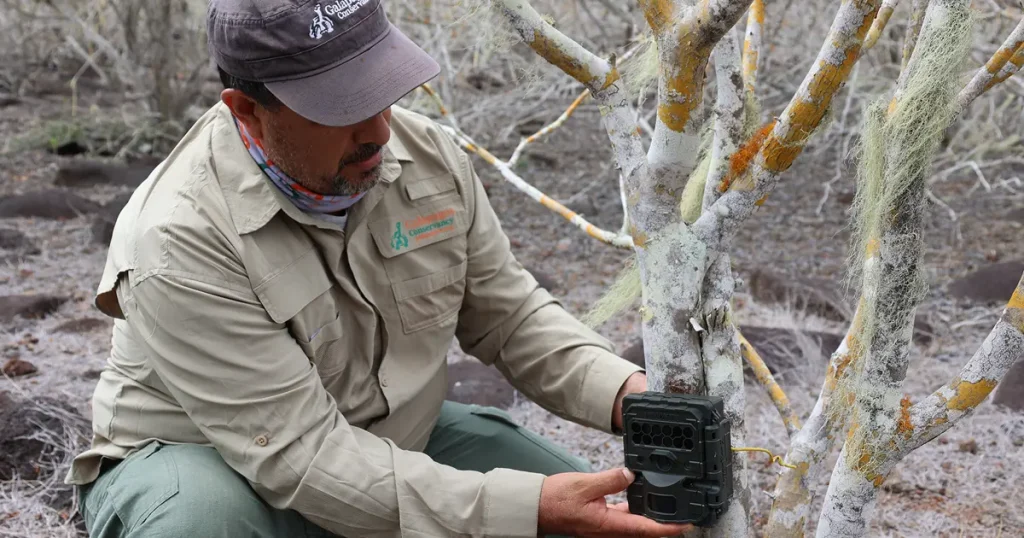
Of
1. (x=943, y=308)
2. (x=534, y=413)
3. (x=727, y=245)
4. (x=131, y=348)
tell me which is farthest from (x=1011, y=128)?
(x=131, y=348)

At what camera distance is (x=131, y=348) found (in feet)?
6.88

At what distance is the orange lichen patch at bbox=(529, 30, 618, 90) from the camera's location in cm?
163

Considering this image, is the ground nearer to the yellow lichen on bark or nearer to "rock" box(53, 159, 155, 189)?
"rock" box(53, 159, 155, 189)

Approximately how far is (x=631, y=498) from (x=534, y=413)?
5.82 ft

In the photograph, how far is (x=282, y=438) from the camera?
1.86 metres

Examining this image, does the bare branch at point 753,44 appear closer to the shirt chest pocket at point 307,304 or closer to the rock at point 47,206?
the shirt chest pocket at point 307,304

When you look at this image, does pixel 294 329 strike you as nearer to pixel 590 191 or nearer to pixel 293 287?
pixel 293 287

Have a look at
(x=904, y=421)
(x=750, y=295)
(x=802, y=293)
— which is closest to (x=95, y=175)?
(x=750, y=295)

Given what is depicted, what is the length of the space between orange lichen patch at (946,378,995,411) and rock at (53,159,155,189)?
654cm

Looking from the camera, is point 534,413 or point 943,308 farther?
point 943,308

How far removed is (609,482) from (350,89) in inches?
33.4

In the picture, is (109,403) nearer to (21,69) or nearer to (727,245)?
(727,245)

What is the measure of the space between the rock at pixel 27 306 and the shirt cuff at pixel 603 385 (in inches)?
127

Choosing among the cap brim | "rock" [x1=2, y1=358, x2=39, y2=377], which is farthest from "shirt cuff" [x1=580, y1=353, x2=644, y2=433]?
"rock" [x1=2, y1=358, x2=39, y2=377]
